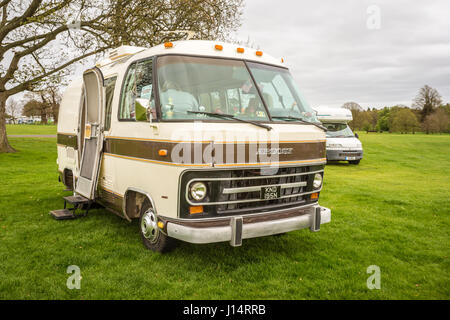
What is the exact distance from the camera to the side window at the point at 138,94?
457cm

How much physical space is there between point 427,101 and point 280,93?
82.1 meters

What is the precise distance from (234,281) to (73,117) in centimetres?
517

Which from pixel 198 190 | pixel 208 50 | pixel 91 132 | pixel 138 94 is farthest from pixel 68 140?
pixel 198 190

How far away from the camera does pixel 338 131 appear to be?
59.3ft

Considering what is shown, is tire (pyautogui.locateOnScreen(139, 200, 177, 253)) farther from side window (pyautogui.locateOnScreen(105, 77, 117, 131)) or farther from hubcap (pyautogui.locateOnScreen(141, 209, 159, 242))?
side window (pyautogui.locateOnScreen(105, 77, 117, 131))

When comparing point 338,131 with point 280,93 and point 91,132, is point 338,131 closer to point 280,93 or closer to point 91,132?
point 280,93

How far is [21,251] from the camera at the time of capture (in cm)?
523

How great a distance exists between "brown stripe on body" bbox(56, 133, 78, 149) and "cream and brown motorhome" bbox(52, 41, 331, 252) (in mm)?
1465

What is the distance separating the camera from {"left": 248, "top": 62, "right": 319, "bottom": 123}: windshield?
520 cm

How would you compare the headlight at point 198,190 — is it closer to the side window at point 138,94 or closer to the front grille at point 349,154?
the side window at point 138,94

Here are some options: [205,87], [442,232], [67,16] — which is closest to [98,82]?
[205,87]

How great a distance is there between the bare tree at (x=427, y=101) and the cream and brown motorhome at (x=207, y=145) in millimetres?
78818

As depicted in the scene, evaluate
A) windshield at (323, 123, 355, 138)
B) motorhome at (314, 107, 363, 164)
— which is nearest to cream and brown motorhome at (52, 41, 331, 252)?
motorhome at (314, 107, 363, 164)

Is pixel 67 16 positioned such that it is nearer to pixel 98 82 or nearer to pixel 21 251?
pixel 98 82
